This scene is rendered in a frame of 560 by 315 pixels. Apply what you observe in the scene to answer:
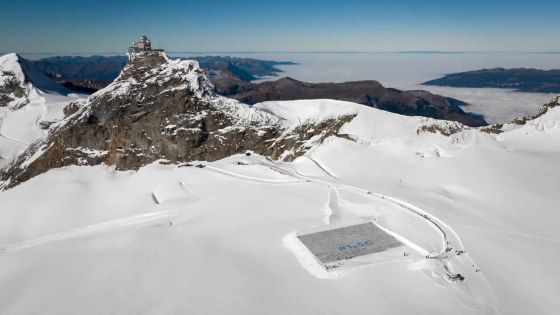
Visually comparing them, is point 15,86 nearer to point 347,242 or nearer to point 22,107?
point 22,107

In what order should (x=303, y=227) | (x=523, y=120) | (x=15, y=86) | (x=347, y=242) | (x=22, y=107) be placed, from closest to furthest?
(x=347, y=242)
(x=303, y=227)
(x=523, y=120)
(x=22, y=107)
(x=15, y=86)

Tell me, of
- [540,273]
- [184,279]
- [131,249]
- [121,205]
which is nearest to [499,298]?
[540,273]

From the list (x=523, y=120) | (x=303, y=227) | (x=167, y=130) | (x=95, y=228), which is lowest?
(x=95, y=228)

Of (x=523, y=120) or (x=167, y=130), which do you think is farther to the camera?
(x=167, y=130)

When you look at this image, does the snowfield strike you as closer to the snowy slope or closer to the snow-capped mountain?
the snowy slope

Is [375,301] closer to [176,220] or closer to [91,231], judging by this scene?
[176,220]

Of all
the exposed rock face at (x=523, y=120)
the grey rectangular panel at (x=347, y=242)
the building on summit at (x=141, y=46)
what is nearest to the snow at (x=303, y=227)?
the grey rectangular panel at (x=347, y=242)

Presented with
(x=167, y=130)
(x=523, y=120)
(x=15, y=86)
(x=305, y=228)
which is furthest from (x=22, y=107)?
(x=523, y=120)

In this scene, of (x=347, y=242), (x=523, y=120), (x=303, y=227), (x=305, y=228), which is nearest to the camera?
(x=347, y=242)

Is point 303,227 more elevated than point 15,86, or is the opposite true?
point 15,86
